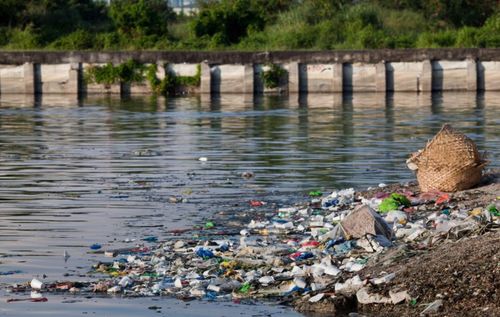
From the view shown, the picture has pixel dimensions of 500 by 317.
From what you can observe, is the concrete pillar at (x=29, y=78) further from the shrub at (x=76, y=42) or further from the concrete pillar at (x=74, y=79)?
the shrub at (x=76, y=42)

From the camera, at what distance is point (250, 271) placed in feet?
38.5

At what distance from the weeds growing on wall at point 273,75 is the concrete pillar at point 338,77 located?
5.69 feet

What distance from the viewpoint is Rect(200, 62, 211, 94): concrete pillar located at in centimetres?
4297

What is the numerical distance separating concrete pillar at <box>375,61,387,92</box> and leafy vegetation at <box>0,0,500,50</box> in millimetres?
3225

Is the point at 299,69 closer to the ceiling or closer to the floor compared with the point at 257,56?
closer to the floor

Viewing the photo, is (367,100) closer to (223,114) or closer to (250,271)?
(223,114)

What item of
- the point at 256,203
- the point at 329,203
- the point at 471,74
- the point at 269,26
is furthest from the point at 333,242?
the point at 269,26

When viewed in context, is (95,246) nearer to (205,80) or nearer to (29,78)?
(205,80)

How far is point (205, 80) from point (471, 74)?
866cm

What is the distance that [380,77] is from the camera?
42.4 metres

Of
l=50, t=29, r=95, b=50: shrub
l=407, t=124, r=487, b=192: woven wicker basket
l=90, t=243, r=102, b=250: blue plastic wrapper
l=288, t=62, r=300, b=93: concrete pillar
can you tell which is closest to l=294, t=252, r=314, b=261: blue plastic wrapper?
l=90, t=243, r=102, b=250: blue plastic wrapper

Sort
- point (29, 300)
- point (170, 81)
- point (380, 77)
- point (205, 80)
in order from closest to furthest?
point (29, 300) < point (380, 77) < point (205, 80) < point (170, 81)

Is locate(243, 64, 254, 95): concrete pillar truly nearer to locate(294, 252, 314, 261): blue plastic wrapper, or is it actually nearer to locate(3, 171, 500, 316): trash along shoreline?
locate(3, 171, 500, 316): trash along shoreline

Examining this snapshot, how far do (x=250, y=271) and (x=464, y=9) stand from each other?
41.1m
